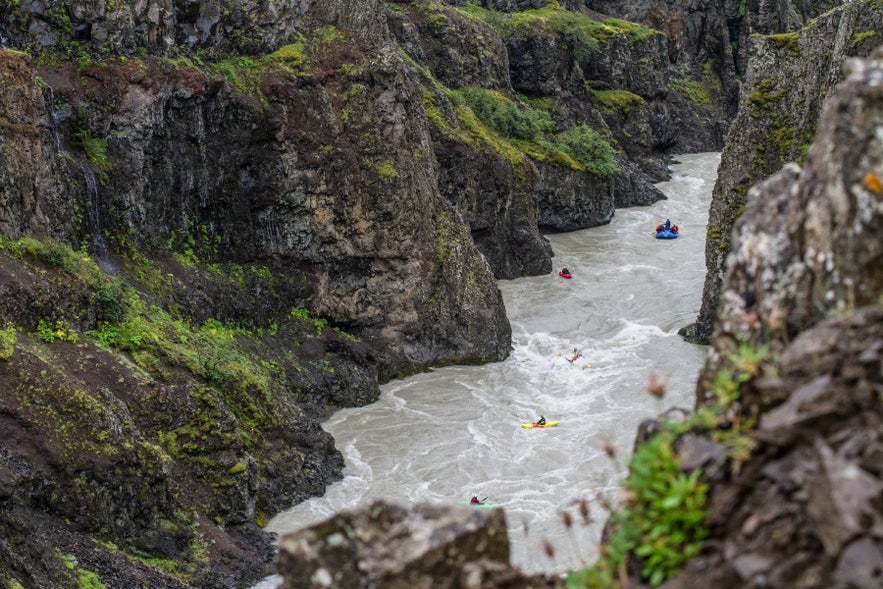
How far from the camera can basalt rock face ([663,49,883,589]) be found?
5859 millimetres

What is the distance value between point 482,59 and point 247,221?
28558 mm

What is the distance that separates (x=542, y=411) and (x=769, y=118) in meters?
13.9

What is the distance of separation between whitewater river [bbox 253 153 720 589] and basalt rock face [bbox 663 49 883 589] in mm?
9161

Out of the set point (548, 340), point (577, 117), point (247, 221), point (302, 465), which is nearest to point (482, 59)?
point (577, 117)

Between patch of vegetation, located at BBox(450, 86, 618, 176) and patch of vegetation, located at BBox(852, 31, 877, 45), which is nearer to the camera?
patch of vegetation, located at BBox(852, 31, 877, 45)

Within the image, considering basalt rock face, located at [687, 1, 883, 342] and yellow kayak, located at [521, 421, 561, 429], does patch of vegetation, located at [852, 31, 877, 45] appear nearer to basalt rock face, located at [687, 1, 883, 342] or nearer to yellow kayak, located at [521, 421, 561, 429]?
basalt rock face, located at [687, 1, 883, 342]

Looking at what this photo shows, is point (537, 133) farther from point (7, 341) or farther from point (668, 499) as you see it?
point (668, 499)

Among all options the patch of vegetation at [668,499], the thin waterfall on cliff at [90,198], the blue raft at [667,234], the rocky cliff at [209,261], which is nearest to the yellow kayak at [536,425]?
the rocky cliff at [209,261]

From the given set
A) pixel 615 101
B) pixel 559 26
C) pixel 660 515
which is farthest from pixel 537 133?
pixel 660 515

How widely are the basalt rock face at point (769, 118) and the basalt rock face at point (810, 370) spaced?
91.2 feet

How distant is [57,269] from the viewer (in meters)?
24.6

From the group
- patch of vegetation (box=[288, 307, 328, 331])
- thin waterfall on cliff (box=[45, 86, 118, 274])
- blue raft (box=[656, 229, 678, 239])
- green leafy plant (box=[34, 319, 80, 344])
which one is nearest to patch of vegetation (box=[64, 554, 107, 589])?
green leafy plant (box=[34, 319, 80, 344])

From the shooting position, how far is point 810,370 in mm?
6723

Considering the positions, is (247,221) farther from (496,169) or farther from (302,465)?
(496,169)
